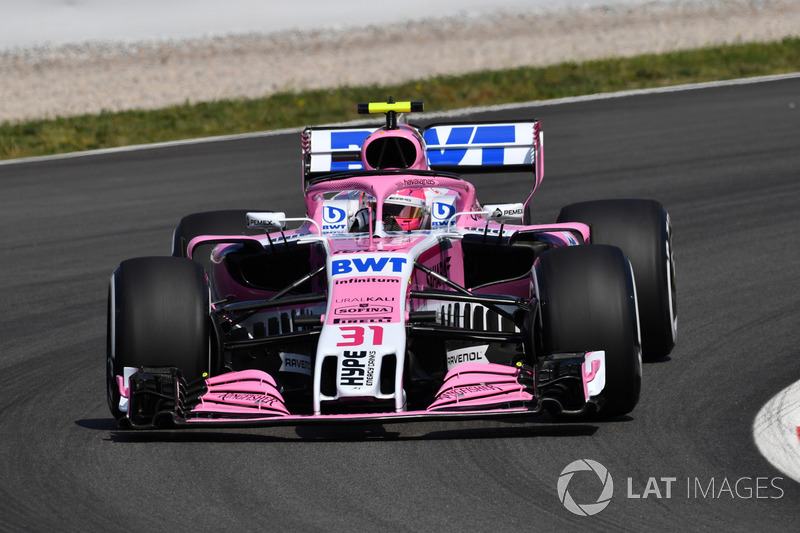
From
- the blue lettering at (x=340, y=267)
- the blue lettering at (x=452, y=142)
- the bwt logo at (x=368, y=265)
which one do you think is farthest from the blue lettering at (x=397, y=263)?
the blue lettering at (x=452, y=142)

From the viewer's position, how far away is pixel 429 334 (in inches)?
280

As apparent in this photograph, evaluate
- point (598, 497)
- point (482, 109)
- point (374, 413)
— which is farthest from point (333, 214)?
point (482, 109)

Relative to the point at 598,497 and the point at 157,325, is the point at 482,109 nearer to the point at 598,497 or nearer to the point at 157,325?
the point at 157,325

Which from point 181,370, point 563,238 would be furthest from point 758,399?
point 181,370

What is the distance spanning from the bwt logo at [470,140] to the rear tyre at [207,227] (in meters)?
1.54

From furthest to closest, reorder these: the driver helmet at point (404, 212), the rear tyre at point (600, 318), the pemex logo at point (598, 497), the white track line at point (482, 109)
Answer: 1. the white track line at point (482, 109)
2. the driver helmet at point (404, 212)
3. the rear tyre at point (600, 318)
4. the pemex logo at point (598, 497)

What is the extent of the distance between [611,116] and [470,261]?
431 inches

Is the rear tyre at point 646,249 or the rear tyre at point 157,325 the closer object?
the rear tyre at point 157,325

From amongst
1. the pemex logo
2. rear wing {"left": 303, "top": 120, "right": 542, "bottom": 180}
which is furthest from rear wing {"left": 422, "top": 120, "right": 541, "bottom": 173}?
the pemex logo

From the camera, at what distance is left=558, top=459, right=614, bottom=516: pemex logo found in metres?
5.80

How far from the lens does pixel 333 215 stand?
28.5 feet

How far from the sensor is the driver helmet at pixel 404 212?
8562 millimetres

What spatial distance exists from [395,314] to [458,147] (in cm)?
350

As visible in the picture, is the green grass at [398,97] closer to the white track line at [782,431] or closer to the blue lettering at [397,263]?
the blue lettering at [397,263]
